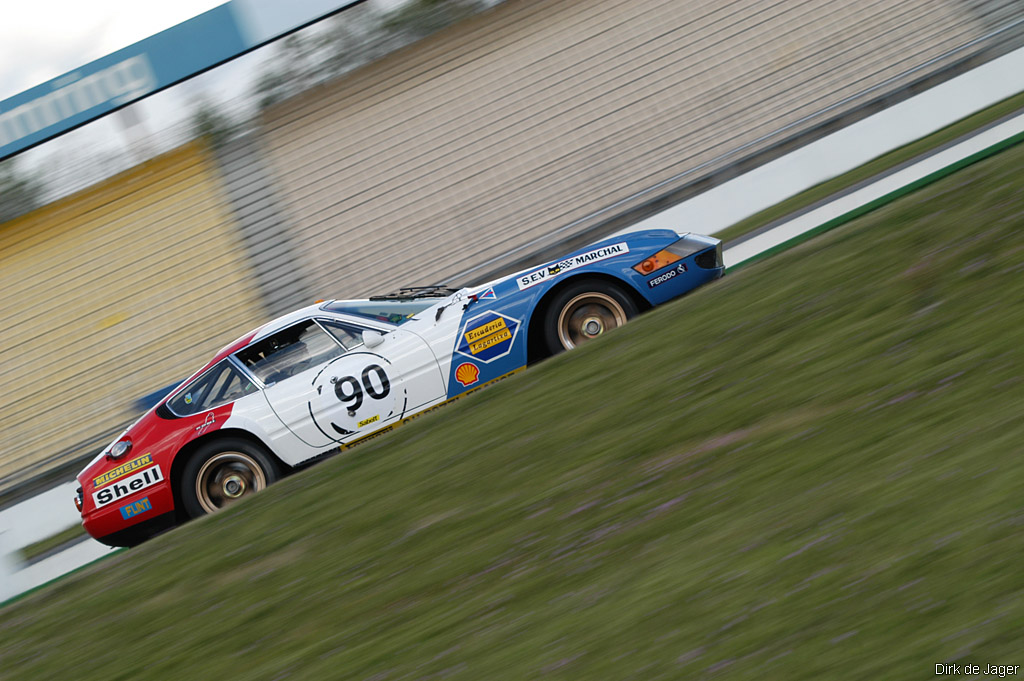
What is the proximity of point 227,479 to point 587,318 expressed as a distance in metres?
2.75

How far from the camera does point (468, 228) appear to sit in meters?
12.9

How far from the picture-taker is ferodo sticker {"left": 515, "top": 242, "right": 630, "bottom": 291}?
6230 mm

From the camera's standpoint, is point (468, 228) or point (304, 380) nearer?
point (304, 380)

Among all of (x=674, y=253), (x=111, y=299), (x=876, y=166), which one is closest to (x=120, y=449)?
(x=674, y=253)

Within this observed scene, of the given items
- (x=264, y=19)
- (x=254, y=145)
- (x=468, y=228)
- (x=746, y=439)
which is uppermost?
(x=264, y=19)

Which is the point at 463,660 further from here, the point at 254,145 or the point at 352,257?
the point at 254,145

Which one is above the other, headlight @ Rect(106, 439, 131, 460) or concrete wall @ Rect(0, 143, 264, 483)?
concrete wall @ Rect(0, 143, 264, 483)

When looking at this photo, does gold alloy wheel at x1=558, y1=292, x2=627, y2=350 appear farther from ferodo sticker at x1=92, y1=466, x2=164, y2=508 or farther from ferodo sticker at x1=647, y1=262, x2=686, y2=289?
ferodo sticker at x1=92, y1=466, x2=164, y2=508

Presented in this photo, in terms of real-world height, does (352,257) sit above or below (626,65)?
below

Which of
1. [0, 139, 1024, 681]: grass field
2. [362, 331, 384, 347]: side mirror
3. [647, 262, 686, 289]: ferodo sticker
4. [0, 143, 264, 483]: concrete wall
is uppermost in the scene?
[0, 143, 264, 483]: concrete wall

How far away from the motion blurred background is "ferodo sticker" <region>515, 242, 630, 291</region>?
19.5ft

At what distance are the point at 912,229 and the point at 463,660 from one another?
399cm

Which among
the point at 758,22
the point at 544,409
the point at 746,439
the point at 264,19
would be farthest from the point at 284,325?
the point at 758,22

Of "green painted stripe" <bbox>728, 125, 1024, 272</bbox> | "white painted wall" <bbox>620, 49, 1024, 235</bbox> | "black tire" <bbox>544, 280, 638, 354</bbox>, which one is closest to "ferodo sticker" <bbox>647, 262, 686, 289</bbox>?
"black tire" <bbox>544, 280, 638, 354</bbox>
